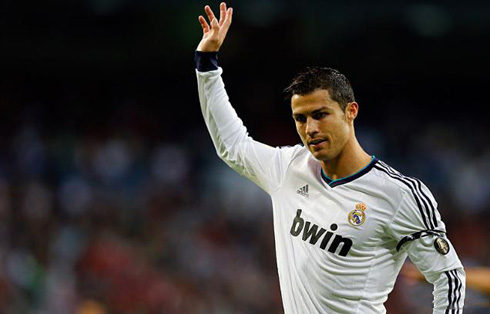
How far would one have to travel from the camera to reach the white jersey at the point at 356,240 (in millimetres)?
3197

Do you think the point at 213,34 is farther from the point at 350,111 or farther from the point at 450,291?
the point at 450,291

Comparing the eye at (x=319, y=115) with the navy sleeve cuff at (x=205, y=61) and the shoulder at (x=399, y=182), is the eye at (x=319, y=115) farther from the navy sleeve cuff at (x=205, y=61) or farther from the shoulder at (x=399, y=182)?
the navy sleeve cuff at (x=205, y=61)

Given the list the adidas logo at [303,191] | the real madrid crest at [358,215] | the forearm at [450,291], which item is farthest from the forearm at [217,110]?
the forearm at [450,291]

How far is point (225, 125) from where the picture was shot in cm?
363

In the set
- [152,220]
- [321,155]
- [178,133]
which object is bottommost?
[321,155]

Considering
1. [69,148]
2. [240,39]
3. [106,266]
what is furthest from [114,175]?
[240,39]

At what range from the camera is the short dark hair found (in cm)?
331

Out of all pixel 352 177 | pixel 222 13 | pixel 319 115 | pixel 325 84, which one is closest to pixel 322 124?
pixel 319 115

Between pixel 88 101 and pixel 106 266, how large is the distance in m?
3.21

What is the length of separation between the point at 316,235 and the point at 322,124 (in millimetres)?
481

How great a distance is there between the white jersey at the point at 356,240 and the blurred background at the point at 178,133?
16.8 feet

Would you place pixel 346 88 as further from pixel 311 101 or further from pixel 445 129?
pixel 445 129

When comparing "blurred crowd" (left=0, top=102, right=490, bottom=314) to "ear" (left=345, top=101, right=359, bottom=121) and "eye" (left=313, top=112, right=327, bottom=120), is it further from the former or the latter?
"eye" (left=313, top=112, right=327, bottom=120)

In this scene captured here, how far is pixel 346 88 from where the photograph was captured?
336 centimetres
